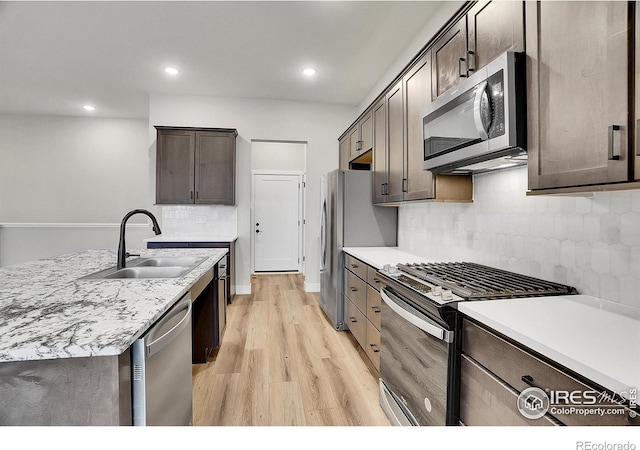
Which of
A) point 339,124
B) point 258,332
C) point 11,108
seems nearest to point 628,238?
point 258,332

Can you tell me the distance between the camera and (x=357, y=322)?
9.07 ft

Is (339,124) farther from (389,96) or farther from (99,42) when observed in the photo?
(99,42)

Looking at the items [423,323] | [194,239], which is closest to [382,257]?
[423,323]

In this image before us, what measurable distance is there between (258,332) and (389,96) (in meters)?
2.57

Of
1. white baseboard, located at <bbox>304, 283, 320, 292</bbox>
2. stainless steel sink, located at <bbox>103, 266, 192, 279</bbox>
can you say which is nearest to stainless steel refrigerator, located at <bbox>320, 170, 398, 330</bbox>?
white baseboard, located at <bbox>304, 283, 320, 292</bbox>

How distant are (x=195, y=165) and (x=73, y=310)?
3.43 meters

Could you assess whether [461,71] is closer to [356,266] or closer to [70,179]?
[356,266]

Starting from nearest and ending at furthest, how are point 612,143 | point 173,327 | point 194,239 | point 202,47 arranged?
point 612,143, point 173,327, point 202,47, point 194,239

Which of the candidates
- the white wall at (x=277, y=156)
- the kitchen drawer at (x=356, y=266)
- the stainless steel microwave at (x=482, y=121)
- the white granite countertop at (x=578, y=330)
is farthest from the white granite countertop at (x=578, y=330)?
the white wall at (x=277, y=156)

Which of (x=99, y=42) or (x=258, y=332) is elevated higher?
(x=99, y=42)

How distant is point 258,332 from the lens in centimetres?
315

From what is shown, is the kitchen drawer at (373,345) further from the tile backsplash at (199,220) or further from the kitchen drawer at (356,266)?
the tile backsplash at (199,220)

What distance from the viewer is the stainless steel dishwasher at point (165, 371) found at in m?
0.93

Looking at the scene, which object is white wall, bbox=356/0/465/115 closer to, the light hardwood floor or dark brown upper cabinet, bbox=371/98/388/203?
dark brown upper cabinet, bbox=371/98/388/203
